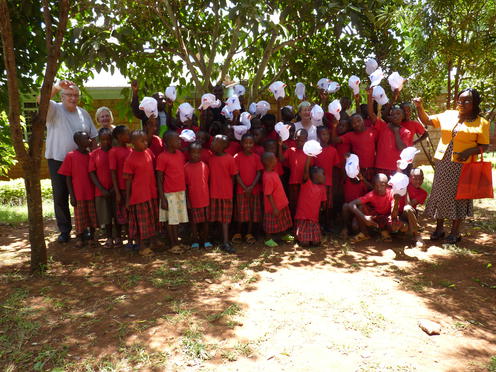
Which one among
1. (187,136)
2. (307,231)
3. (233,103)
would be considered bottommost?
(307,231)

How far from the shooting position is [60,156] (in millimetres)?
4668

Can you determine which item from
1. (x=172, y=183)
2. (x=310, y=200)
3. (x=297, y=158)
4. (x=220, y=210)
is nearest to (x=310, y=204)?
(x=310, y=200)

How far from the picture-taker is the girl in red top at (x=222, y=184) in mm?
4504

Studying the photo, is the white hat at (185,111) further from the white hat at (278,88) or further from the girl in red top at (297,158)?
the girl in red top at (297,158)

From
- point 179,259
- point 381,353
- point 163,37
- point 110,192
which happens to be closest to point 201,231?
point 179,259

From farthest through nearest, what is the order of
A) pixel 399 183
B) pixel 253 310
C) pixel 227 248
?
1. pixel 227 248
2. pixel 399 183
3. pixel 253 310

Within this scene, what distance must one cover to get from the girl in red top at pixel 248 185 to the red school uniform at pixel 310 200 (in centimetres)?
49

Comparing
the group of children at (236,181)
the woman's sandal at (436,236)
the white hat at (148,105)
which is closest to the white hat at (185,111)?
the group of children at (236,181)

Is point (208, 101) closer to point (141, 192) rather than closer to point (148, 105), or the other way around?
point (148, 105)

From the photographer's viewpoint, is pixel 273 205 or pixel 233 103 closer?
pixel 273 205

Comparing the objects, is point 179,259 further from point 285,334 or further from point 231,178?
point 285,334

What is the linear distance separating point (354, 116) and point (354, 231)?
1373 mm

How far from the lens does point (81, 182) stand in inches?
178

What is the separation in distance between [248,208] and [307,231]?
724 millimetres
